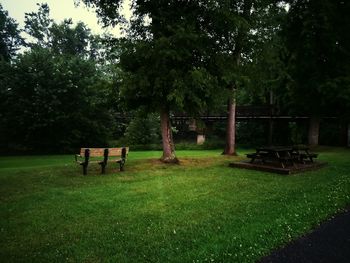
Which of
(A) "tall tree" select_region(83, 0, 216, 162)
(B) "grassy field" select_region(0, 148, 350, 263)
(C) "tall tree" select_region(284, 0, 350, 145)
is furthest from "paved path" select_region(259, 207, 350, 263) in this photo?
(C) "tall tree" select_region(284, 0, 350, 145)

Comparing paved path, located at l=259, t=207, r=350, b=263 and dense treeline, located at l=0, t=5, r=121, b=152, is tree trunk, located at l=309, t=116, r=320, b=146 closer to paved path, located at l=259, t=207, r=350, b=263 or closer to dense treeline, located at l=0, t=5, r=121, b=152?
dense treeline, located at l=0, t=5, r=121, b=152

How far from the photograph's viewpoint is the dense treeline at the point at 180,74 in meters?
16.0

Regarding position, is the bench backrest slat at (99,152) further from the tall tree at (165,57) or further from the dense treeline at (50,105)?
the dense treeline at (50,105)

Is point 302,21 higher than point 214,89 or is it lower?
higher

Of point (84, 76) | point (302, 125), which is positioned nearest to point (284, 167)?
point (84, 76)

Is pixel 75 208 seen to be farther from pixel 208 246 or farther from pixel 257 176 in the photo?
pixel 257 176

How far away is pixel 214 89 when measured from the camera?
16.7 m

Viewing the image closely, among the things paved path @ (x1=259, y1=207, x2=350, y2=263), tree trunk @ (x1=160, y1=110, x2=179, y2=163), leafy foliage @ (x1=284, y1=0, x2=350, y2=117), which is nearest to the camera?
paved path @ (x1=259, y1=207, x2=350, y2=263)

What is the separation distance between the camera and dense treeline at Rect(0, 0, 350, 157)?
1605 cm

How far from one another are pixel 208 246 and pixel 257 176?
26.3ft

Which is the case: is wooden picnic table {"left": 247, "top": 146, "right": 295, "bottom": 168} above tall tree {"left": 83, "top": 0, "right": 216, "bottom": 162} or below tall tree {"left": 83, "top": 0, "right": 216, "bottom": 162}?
below

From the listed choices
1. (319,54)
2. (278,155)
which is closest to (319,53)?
(319,54)

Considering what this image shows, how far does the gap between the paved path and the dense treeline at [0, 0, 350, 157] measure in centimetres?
938

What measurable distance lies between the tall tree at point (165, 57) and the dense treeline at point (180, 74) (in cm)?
5
